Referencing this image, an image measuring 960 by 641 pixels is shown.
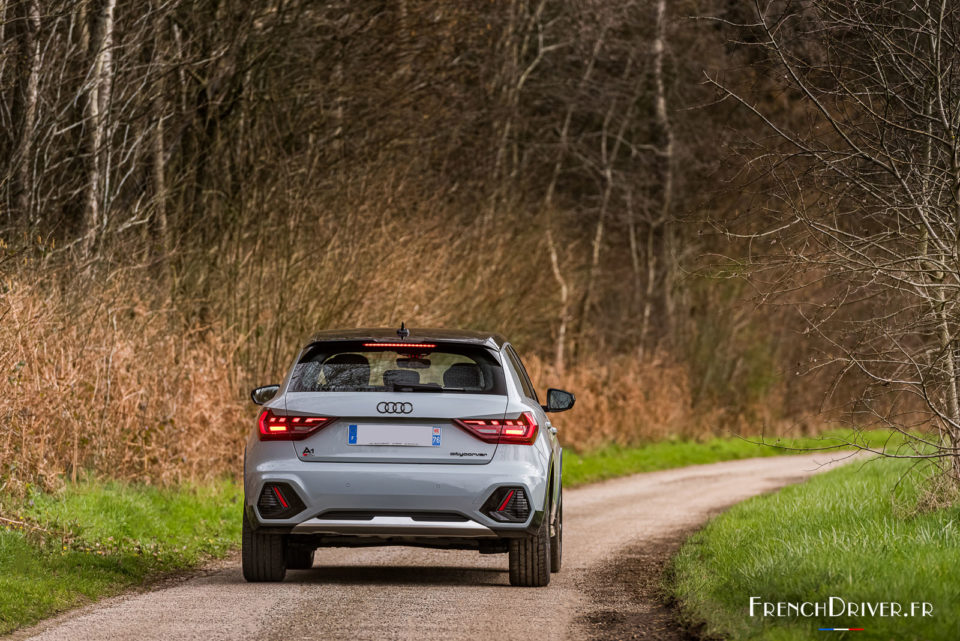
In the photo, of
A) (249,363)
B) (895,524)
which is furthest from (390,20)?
(895,524)

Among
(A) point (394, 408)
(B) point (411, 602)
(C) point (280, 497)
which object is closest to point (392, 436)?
(A) point (394, 408)

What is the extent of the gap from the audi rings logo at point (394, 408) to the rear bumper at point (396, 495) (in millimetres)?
354

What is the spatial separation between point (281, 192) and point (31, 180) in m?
4.43

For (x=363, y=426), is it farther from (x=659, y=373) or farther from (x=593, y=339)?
(x=593, y=339)

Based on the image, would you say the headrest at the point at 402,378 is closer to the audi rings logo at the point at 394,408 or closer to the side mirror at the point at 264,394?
the audi rings logo at the point at 394,408

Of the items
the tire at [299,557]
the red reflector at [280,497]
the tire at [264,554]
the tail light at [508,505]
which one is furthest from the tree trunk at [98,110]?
the tail light at [508,505]

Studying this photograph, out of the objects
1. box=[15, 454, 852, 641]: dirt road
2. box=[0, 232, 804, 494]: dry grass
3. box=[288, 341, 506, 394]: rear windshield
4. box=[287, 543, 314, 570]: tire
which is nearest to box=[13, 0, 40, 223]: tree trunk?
box=[0, 232, 804, 494]: dry grass

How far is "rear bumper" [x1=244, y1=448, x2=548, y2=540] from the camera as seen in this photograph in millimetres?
9617

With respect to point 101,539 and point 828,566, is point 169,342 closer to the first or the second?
point 101,539

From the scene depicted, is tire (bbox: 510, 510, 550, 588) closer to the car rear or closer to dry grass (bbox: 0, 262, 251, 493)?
the car rear

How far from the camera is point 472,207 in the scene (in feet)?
99.0

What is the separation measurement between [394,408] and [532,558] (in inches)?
57.9

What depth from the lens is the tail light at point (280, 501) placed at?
9711mm

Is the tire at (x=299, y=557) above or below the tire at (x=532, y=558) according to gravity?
below
